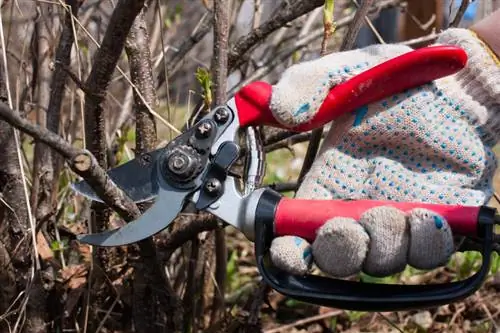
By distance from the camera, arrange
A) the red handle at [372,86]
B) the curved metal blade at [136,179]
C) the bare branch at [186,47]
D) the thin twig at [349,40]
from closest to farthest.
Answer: the red handle at [372,86]
the curved metal blade at [136,179]
the thin twig at [349,40]
the bare branch at [186,47]

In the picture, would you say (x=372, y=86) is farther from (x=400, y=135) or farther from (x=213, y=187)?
(x=213, y=187)

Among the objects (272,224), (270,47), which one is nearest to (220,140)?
(272,224)

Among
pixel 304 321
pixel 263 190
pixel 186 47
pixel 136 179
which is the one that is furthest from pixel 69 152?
pixel 304 321

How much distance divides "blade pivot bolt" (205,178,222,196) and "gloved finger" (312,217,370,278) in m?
0.20

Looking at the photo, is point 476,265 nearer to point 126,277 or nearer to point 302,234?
point 126,277

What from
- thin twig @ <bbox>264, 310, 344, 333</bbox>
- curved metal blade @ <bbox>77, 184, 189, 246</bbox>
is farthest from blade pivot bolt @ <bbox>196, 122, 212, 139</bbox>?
thin twig @ <bbox>264, 310, 344, 333</bbox>

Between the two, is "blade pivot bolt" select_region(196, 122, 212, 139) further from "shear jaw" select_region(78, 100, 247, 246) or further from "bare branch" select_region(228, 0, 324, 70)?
"bare branch" select_region(228, 0, 324, 70)

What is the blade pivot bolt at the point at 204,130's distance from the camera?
5.36 feet

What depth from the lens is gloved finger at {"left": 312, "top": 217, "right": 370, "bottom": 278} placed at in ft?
4.84

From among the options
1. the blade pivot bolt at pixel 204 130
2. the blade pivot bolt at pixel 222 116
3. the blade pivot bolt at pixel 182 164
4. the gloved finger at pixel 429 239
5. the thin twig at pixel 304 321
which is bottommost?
the thin twig at pixel 304 321

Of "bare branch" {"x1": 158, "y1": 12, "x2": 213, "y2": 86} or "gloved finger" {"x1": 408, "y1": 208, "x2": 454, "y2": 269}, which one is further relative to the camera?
"bare branch" {"x1": 158, "y1": 12, "x2": 213, "y2": 86}

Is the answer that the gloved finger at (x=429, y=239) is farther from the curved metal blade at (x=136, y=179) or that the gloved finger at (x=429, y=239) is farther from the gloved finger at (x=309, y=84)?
the curved metal blade at (x=136, y=179)

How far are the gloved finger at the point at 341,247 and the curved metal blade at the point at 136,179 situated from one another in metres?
0.34

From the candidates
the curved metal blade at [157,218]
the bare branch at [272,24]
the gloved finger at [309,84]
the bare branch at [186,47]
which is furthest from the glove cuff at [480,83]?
the bare branch at [186,47]
